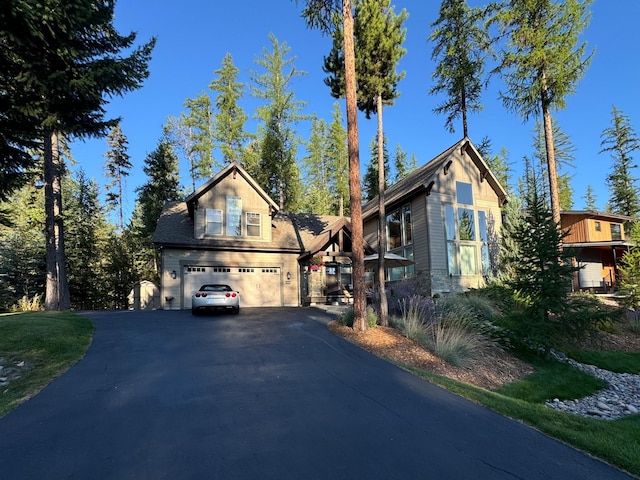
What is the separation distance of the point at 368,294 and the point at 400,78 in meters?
8.34

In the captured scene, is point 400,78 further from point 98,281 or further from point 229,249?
point 98,281

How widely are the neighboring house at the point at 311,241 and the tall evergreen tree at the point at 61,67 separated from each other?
21.8ft

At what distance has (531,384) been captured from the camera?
8.55 meters

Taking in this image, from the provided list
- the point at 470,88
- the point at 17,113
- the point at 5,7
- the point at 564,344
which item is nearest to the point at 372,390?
the point at 564,344

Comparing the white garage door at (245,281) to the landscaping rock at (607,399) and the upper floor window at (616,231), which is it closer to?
the landscaping rock at (607,399)

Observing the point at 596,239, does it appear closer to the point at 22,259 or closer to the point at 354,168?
the point at 354,168

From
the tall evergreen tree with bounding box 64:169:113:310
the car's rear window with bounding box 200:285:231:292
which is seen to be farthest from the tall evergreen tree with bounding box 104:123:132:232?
the car's rear window with bounding box 200:285:231:292

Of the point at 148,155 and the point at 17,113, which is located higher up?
the point at 148,155

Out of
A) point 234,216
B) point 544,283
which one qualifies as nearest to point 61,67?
point 234,216

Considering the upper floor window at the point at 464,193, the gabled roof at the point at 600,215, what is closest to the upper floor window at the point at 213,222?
the upper floor window at the point at 464,193

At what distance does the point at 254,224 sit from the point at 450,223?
35.1 ft

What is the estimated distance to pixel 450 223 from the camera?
19375 mm

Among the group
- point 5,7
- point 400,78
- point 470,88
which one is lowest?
point 5,7

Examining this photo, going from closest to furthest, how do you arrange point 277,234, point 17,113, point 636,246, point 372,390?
1. point 372,390
2. point 17,113
3. point 636,246
4. point 277,234
